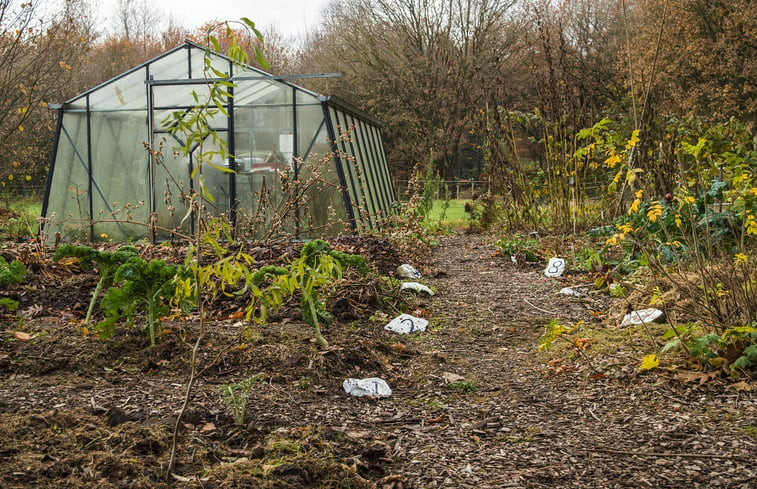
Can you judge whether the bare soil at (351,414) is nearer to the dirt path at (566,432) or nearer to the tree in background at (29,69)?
the dirt path at (566,432)

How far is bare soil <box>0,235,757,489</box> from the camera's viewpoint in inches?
91.1

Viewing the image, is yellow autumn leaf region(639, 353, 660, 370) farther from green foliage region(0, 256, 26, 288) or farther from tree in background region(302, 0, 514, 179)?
tree in background region(302, 0, 514, 179)

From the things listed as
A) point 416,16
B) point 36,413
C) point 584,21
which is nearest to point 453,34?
point 416,16

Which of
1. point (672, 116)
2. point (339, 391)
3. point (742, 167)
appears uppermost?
point (672, 116)

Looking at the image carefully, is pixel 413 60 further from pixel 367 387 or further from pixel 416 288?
pixel 367 387

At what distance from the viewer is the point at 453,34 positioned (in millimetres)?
24266

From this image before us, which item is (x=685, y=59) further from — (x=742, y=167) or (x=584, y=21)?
(x=742, y=167)

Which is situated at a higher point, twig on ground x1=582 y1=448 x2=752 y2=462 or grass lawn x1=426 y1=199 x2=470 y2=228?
twig on ground x1=582 y1=448 x2=752 y2=462

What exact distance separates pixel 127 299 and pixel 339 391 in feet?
3.93

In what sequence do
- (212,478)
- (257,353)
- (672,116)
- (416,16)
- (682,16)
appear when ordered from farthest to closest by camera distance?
(416,16)
(682,16)
(672,116)
(257,353)
(212,478)

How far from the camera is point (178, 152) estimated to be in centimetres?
1058

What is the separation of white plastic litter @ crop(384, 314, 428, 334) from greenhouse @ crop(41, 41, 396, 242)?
5228 millimetres

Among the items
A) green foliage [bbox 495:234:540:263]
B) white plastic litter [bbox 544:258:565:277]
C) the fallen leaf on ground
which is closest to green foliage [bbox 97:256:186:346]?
the fallen leaf on ground

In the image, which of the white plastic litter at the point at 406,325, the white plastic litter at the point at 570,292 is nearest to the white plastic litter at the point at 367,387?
the white plastic litter at the point at 406,325
